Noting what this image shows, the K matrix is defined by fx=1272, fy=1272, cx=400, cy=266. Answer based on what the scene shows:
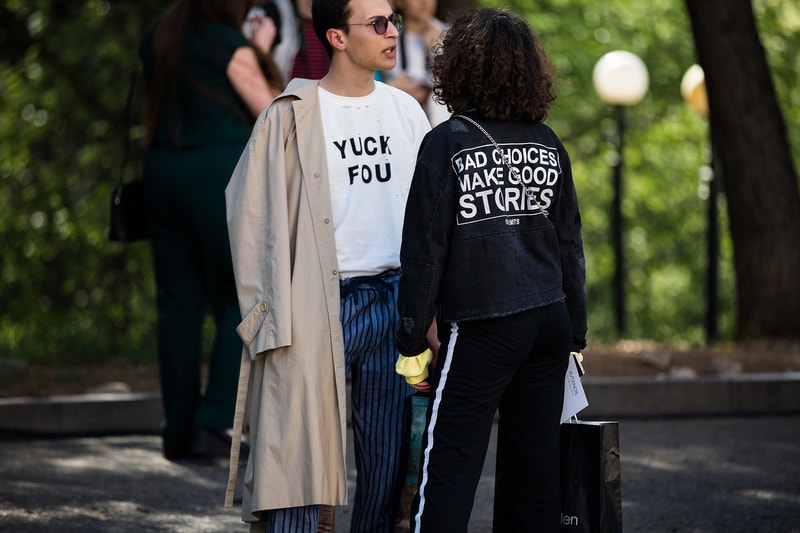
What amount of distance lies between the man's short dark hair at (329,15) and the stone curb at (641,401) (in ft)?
12.2

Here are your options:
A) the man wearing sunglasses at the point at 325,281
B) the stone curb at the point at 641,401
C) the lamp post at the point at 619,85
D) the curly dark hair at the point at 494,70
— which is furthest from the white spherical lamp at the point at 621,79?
the curly dark hair at the point at 494,70

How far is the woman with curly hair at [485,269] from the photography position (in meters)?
3.53

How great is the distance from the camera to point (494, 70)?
3.56m

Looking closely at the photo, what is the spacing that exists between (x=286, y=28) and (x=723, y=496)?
9.41 ft

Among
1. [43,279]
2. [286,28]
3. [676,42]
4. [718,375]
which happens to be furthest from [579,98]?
[286,28]

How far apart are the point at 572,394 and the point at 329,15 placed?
1.39 m

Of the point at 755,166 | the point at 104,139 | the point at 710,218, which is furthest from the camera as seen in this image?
the point at 104,139

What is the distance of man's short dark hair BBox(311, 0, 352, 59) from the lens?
3.96 metres

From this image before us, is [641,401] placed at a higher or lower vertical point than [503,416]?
lower

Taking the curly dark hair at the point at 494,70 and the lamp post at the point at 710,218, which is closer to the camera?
the curly dark hair at the point at 494,70

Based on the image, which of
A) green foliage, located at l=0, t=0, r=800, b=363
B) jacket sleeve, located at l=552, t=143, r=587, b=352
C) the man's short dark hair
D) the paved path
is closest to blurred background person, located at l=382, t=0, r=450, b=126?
the paved path

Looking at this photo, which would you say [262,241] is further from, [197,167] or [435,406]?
[197,167]

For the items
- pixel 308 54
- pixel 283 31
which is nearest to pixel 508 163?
pixel 308 54

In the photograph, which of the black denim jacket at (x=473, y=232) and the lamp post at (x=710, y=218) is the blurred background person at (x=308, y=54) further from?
the lamp post at (x=710, y=218)
